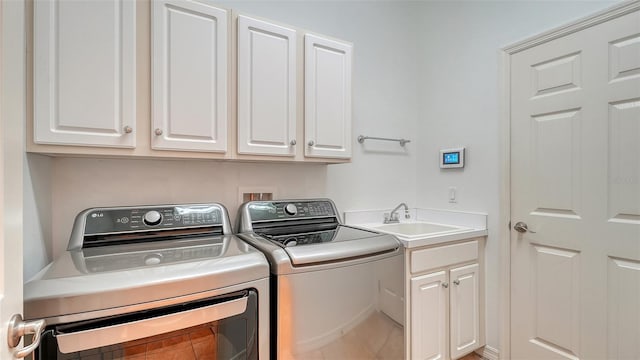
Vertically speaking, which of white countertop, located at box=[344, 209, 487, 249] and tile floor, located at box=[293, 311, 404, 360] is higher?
white countertop, located at box=[344, 209, 487, 249]

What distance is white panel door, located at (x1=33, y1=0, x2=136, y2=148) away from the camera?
1.13 meters

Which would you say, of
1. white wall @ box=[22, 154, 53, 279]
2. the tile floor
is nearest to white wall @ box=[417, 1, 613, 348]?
the tile floor

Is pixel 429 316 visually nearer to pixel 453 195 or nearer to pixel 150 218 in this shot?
Result: pixel 453 195

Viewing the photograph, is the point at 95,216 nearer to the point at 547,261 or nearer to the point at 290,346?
the point at 290,346

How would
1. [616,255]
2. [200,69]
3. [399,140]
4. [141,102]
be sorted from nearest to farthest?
[141,102], [200,69], [616,255], [399,140]

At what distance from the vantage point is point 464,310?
195cm

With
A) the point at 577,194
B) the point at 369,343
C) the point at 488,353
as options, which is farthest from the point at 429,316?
the point at 577,194

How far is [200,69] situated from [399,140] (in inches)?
64.1

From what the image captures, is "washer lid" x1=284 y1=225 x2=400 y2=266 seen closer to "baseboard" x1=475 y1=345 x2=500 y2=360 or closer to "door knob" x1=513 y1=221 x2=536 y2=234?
"door knob" x1=513 y1=221 x2=536 y2=234

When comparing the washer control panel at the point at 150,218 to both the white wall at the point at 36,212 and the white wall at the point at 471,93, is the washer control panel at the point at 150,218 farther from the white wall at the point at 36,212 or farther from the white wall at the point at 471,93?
the white wall at the point at 471,93

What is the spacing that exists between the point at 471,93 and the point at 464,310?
4.95ft

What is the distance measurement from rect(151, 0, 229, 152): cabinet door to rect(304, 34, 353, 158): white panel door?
18.4 inches

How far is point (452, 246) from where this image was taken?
189cm

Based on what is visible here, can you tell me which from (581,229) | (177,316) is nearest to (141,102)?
(177,316)
